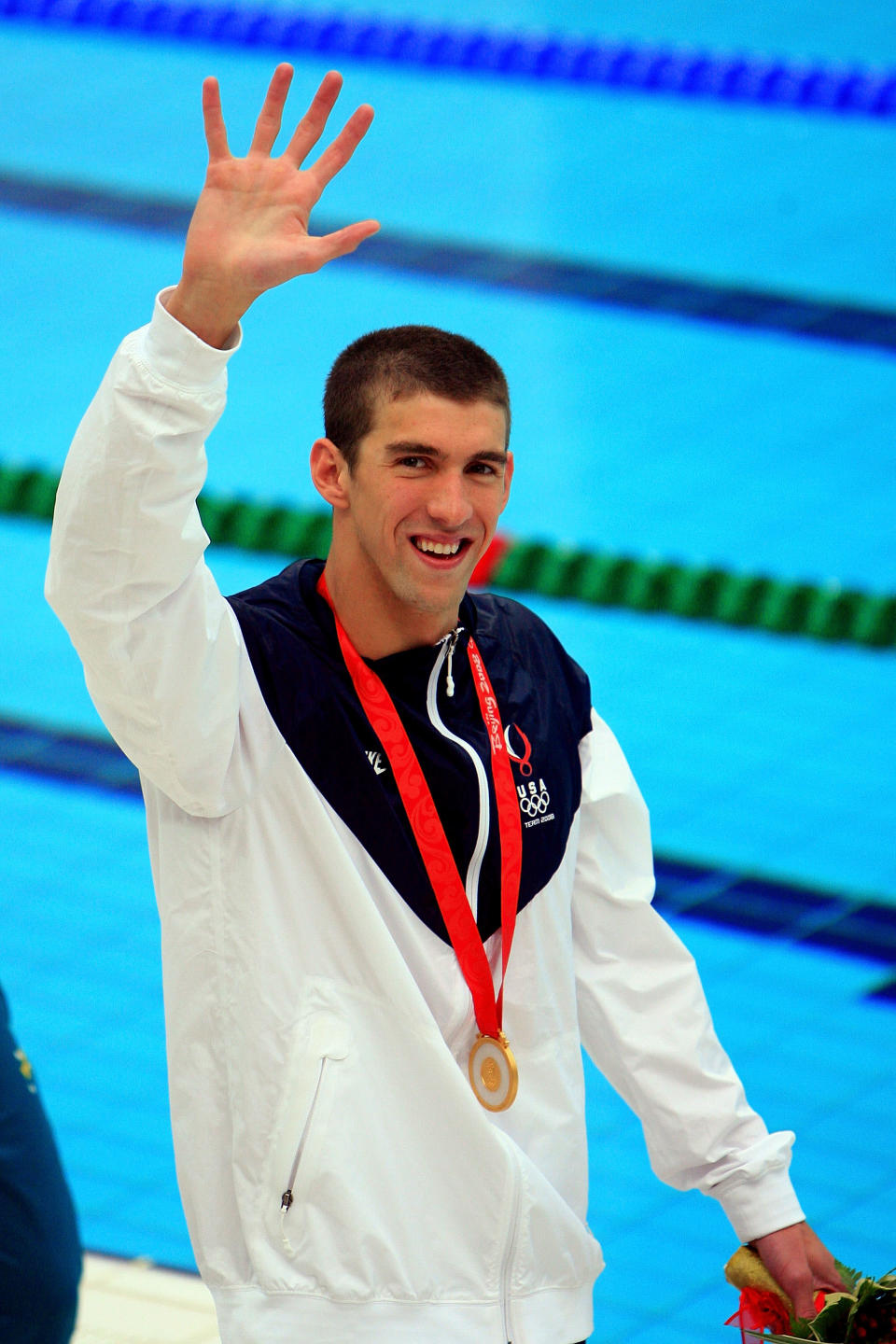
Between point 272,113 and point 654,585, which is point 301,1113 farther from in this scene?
point 654,585

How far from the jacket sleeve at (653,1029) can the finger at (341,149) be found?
67 cm

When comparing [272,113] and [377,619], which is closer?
[272,113]

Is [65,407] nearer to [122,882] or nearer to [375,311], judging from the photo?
[375,311]

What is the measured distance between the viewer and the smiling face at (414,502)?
179 centimetres

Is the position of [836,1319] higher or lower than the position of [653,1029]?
lower

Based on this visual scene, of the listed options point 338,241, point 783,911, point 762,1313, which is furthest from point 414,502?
point 783,911

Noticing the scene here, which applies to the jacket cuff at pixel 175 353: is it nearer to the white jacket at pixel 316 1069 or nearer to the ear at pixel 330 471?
the white jacket at pixel 316 1069

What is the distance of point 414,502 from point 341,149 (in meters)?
0.32

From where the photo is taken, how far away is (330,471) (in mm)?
1851

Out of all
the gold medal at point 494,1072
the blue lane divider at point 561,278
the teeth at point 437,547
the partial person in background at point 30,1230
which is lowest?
the partial person in background at point 30,1230

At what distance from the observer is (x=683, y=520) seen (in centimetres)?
599

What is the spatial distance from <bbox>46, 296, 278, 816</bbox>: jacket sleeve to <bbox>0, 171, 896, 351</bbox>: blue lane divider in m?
5.82

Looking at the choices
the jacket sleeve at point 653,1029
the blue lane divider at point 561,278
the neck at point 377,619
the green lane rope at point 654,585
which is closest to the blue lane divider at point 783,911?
the green lane rope at point 654,585

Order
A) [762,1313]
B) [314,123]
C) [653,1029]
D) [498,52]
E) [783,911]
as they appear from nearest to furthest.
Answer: [314,123]
[762,1313]
[653,1029]
[783,911]
[498,52]
